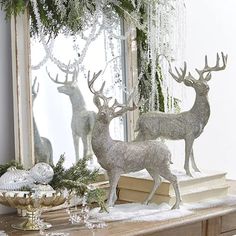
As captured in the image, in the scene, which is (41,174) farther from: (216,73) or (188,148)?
(216,73)

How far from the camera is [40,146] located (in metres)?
1.54

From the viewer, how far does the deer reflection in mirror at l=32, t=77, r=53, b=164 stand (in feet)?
4.99

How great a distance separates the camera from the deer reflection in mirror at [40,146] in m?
1.52

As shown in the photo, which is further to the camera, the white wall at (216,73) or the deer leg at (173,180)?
the white wall at (216,73)

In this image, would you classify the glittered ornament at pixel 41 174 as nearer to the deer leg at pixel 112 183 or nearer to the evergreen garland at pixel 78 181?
the evergreen garland at pixel 78 181

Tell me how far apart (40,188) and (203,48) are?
1203 mm

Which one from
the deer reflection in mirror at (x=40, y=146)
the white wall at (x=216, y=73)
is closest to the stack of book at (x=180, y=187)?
the deer reflection in mirror at (x=40, y=146)

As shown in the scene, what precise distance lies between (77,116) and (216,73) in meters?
0.97

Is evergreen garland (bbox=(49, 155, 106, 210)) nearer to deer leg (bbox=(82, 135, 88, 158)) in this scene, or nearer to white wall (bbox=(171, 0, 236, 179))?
deer leg (bbox=(82, 135, 88, 158))

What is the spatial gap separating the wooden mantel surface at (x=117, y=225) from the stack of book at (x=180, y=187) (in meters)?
0.10

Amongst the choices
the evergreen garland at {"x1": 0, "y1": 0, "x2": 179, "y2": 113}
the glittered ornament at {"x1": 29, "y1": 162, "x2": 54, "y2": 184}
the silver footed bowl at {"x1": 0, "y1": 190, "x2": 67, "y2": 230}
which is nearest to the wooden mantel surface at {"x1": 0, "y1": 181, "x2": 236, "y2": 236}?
the silver footed bowl at {"x1": 0, "y1": 190, "x2": 67, "y2": 230}

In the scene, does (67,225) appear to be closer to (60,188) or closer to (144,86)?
(60,188)

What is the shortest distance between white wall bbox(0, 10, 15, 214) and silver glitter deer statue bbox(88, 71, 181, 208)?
245 mm

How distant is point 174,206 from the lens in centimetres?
151
